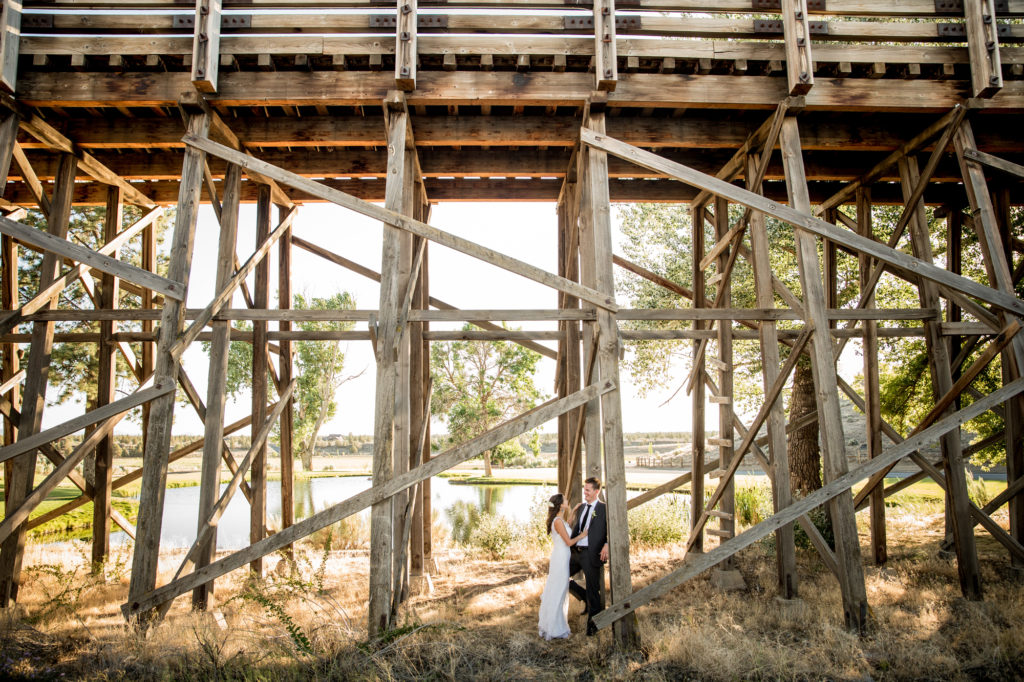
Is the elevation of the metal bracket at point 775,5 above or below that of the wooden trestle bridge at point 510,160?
above

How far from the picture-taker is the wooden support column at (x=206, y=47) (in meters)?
6.13

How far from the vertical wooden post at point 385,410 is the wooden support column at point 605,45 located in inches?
81.9

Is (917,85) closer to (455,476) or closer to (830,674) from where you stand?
(830,674)

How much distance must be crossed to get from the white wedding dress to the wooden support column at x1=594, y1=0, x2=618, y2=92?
450 centimetres

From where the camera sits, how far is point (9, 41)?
6.21m

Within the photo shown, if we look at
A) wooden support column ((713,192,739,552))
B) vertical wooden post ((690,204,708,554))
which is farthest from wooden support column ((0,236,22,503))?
wooden support column ((713,192,739,552))

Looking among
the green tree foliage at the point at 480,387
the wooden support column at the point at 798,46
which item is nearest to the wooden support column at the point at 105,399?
the wooden support column at the point at 798,46

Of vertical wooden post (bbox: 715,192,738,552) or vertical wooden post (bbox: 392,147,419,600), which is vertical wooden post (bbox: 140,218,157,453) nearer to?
vertical wooden post (bbox: 392,147,419,600)

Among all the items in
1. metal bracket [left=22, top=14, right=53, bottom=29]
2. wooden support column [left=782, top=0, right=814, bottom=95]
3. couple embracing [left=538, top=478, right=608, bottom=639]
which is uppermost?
metal bracket [left=22, top=14, right=53, bottom=29]

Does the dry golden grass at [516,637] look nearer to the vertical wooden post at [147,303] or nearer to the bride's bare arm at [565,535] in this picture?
the bride's bare arm at [565,535]

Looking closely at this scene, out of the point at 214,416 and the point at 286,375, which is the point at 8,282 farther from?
the point at 214,416

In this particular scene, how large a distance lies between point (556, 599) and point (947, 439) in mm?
4834

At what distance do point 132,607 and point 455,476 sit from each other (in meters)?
26.9

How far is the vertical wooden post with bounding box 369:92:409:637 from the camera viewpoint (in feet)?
18.2
